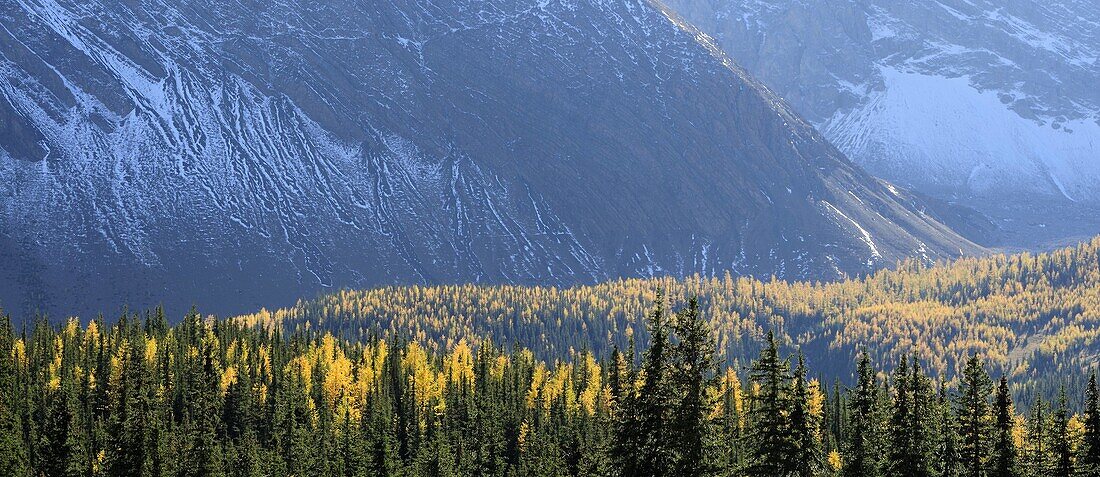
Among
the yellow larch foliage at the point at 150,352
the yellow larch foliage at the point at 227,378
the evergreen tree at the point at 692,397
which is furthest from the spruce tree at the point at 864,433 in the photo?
the yellow larch foliage at the point at 150,352

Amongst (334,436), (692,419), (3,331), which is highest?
(3,331)

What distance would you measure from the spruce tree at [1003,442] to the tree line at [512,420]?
0.14 meters

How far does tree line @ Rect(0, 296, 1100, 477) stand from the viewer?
232ft

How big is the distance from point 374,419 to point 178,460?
34.4 m

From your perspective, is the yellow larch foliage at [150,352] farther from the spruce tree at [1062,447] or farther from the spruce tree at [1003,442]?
the spruce tree at [1062,447]

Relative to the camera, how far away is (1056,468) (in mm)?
93562

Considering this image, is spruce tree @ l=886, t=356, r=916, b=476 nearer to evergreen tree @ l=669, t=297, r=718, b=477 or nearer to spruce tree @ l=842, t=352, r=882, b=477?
spruce tree @ l=842, t=352, r=882, b=477

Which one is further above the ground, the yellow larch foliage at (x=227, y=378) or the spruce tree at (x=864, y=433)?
the yellow larch foliage at (x=227, y=378)

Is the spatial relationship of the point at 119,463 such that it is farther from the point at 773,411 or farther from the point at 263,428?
the point at 773,411

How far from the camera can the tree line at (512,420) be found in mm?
70812

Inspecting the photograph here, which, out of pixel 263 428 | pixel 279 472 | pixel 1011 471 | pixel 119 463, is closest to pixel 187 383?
pixel 263 428

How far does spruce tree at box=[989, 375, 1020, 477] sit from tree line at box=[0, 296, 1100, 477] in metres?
0.14

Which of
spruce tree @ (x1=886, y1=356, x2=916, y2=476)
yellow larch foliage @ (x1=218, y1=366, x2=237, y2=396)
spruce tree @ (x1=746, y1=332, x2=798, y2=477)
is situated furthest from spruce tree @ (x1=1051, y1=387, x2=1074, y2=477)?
yellow larch foliage @ (x1=218, y1=366, x2=237, y2=396)

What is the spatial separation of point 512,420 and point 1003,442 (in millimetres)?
89035
